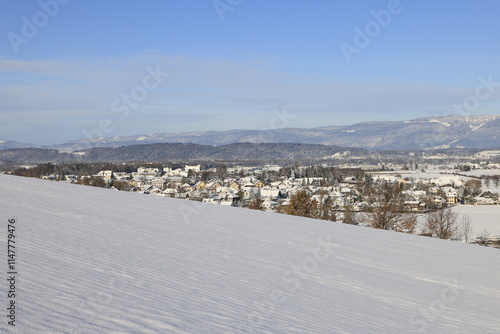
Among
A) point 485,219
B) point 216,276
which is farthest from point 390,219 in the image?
point 485,219

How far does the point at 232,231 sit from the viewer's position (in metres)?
10.1

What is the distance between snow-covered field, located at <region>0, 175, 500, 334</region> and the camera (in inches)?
160

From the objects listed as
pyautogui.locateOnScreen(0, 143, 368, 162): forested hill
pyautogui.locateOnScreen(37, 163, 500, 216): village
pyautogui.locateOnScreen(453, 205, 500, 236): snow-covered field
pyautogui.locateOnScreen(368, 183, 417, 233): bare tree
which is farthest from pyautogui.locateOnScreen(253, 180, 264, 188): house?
pyautogui.locateOnScreen(0, 143, 368, 162): forested hill

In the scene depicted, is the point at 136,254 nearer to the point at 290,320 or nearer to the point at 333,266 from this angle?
the point at 290,320

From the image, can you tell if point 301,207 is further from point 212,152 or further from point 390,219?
point 212,152

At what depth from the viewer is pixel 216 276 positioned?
6004mm

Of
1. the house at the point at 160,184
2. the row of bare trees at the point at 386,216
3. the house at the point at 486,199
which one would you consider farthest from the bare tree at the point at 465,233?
the house at the point at 160,184

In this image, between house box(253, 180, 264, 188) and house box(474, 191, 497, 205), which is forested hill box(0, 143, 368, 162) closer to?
house box(253, 180, 264, 188)

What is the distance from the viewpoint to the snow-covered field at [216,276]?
405cm

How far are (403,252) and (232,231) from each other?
404cm

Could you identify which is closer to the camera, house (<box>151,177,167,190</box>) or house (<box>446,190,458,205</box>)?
house (<box>151,177,167,190</box>)

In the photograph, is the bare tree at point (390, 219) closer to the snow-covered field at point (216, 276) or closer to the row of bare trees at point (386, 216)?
the row of bare trees at point (386, 216)

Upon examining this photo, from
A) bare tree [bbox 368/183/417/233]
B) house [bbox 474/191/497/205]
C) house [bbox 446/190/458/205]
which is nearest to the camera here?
bare tree [bbox 368/183/417/233]

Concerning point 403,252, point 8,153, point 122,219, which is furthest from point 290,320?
point 8,153
